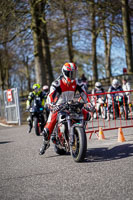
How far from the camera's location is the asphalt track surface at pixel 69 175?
4.21m

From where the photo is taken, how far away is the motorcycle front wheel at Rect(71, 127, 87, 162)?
572 cm

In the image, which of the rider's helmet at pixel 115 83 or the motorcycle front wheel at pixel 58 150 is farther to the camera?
the rider's helmet at pixel 115 83

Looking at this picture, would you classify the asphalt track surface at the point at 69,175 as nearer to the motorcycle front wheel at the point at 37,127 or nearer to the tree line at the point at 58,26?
the motorcycle front wheel at the point at 37,127

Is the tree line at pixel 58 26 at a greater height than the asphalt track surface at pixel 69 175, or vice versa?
the tree line at pixel 58 26

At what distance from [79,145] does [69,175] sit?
2.41 feet

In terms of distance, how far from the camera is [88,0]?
2188cm

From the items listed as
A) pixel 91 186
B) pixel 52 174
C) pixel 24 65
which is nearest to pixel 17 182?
pixel 52 174

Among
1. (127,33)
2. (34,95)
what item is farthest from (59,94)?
(127,33)

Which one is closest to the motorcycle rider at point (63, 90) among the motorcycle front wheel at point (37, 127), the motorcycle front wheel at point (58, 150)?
the motorcycle front wheel at point (58, 150)

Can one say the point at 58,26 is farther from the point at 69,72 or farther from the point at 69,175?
the point at 69,175

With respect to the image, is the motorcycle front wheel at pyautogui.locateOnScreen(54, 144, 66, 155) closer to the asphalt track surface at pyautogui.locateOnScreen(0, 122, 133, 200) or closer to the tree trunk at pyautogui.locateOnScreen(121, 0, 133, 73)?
the asphalt track surface at pyautogui.locateOnScreen(0, 122, 133, 200)

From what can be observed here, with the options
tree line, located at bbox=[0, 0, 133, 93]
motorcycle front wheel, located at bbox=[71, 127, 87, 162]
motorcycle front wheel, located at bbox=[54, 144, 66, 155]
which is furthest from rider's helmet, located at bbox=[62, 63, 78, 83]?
tree line, located at bbox=[0, 0, 133, 93]

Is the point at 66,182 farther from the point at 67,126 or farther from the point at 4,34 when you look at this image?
the point at 4,34

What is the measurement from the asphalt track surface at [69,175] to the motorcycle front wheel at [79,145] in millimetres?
138
